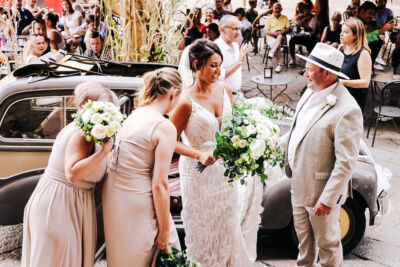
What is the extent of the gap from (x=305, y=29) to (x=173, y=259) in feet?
30.0

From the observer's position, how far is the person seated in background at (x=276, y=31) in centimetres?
1102

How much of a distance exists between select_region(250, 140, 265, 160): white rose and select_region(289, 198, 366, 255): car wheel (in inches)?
54.6

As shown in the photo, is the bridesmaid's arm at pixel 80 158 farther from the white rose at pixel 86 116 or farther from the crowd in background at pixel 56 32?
the crowd in background at pixel 56 32

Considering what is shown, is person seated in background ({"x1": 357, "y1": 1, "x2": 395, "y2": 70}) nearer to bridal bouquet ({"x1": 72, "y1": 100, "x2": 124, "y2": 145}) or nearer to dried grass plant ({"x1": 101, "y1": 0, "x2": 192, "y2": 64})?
dried grass plant ({"x1": 101, "y1": 0, "x2": 192, "y2": 64})

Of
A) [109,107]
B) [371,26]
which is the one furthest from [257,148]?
[371,26]

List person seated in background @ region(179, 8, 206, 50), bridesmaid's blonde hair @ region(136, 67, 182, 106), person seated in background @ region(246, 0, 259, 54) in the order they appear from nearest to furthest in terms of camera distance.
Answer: bridesmaid's blonde hair @ region(136, 67, 182, 106) < person seated in background @ region(179, 8, 206, 50) < person seated in background @ region(246, 0, 259, 54)

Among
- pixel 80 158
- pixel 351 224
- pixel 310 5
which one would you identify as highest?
pixel 310 5

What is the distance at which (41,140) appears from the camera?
407 centimetres

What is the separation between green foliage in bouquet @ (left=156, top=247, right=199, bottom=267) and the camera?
117 inches

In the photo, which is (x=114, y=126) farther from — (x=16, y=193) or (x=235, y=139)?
(x=16, y=193)

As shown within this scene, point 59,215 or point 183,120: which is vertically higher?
point 183,120

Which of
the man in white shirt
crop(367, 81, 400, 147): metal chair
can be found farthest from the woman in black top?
the man in white shirt

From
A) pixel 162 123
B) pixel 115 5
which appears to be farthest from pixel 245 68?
pixel 162 123

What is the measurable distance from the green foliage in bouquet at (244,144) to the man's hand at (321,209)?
0.49 m
